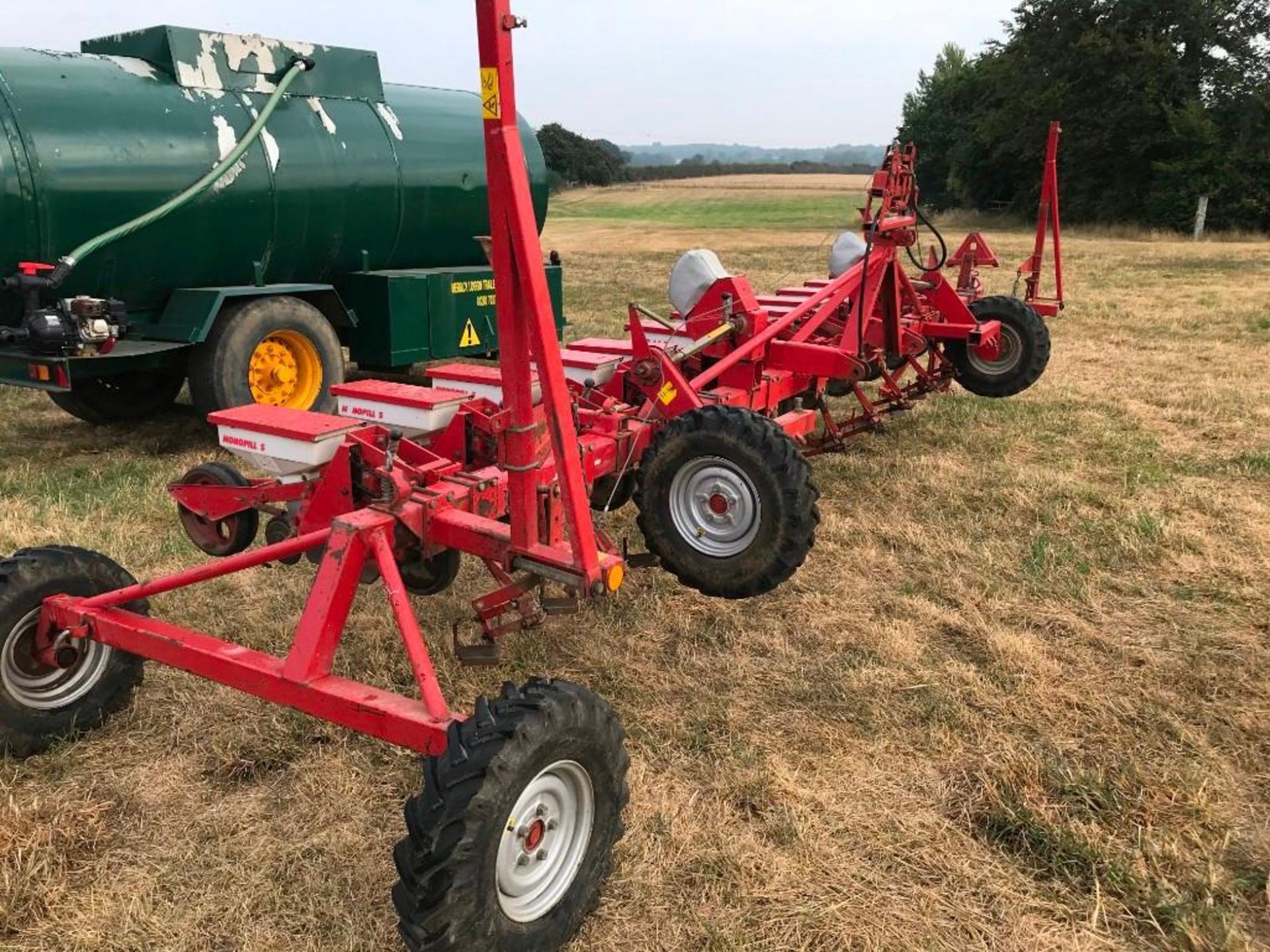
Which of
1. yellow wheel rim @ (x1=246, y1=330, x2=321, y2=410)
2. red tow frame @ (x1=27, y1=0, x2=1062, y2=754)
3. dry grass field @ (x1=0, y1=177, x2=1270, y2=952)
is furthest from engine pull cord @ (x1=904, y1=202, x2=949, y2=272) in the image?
yellow wheel rim @ (x1=246, y1=330, x2=321, y2=410)

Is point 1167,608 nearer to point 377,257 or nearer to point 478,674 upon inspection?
point 478,674

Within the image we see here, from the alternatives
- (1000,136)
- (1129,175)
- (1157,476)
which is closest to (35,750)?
(1157,476)

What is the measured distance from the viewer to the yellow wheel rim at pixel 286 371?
655cm

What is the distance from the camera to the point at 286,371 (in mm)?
6754

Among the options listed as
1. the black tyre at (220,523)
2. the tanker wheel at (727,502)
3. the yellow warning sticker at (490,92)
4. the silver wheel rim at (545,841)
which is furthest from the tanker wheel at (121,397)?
the silver wheel rim at (545,841)

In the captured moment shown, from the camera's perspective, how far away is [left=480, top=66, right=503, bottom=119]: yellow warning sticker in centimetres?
228

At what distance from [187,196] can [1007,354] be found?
5.63m

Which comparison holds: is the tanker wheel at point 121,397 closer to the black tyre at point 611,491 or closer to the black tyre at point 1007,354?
the black tyre at point 611,491

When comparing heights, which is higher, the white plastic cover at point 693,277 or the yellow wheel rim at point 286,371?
the white plastic cover at point 693,277

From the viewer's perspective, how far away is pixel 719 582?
380 centimetres

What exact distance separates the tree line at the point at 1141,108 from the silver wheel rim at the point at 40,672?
3093 centimetres

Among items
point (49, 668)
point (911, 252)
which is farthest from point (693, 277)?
point (49, 668)

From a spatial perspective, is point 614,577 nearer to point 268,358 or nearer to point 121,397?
point 268,358

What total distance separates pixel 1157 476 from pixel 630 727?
4056 mm
